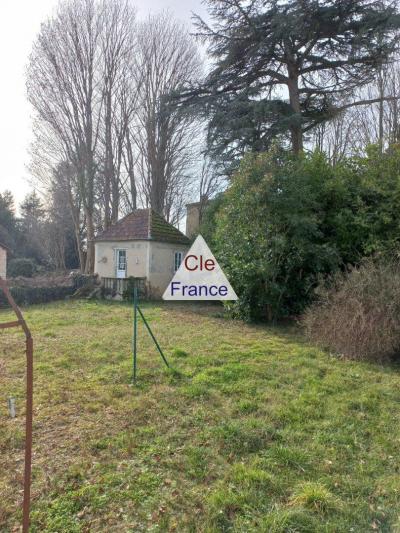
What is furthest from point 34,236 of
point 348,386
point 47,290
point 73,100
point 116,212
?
point 348,386

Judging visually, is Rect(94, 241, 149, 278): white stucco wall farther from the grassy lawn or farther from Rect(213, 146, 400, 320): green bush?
the grassy lawn

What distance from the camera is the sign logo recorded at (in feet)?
21.2

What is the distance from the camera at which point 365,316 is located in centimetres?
625

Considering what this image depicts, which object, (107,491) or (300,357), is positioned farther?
(300,357)

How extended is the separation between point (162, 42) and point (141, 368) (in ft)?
69.9

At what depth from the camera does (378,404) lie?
4.30 metres

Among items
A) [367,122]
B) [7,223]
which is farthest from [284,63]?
[7,223]

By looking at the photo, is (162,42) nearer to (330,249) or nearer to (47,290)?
(47,290)

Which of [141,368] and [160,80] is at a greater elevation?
[160,80]

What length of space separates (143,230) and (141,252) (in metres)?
1.11

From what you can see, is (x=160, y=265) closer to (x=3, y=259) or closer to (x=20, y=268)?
(x=3, y=259)

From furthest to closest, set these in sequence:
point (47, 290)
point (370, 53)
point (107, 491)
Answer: point (47, 290), point (370, 53), point (107, 491)

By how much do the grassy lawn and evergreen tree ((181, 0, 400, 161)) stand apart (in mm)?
10457

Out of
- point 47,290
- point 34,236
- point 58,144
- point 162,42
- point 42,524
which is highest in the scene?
point 162,42
